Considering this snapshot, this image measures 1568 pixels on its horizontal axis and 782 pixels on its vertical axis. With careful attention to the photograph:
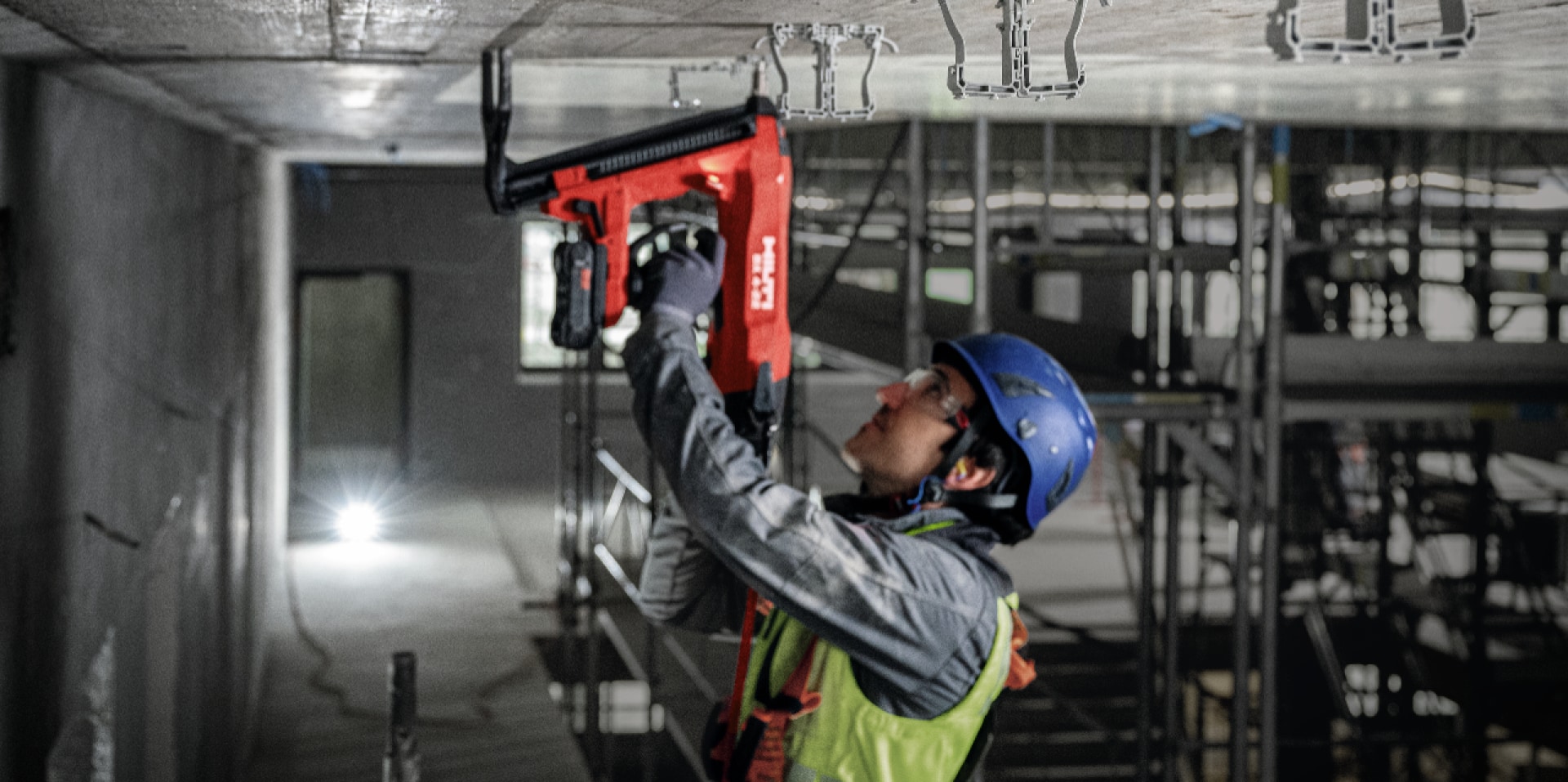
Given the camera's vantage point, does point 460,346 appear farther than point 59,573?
Yes

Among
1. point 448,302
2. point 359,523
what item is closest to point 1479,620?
point 359,523

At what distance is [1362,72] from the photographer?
3166mm

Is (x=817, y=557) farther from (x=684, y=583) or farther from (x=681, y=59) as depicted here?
(x=681, y=59)

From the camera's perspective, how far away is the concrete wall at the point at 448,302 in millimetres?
15578

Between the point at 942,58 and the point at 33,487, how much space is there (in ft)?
6.32

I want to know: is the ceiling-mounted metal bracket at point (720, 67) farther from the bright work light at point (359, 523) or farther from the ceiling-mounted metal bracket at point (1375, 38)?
the bright work light at point (359, 523)

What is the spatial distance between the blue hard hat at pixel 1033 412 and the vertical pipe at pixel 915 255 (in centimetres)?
220

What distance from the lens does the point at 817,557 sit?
1.84 metres

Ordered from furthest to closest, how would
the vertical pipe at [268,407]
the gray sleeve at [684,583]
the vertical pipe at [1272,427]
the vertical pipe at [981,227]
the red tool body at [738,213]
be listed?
the vertical pipe at [268,407] → the vertical pipe at [1272,427] → the vertical pipe at [981,227] → the gray sleeve at [684,583] → the red tool body at [738,213]

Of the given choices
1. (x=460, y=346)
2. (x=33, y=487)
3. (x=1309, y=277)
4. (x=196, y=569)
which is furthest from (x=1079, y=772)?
(x=460, y=346)

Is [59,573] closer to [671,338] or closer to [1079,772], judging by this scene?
[671,338]

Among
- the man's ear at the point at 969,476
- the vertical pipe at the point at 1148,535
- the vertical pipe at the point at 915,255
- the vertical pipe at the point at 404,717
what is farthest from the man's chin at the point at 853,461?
the vertical pipe at the point at 404,717

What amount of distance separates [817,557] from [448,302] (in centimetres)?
1467

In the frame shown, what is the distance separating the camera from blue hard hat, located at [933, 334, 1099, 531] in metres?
2.18
